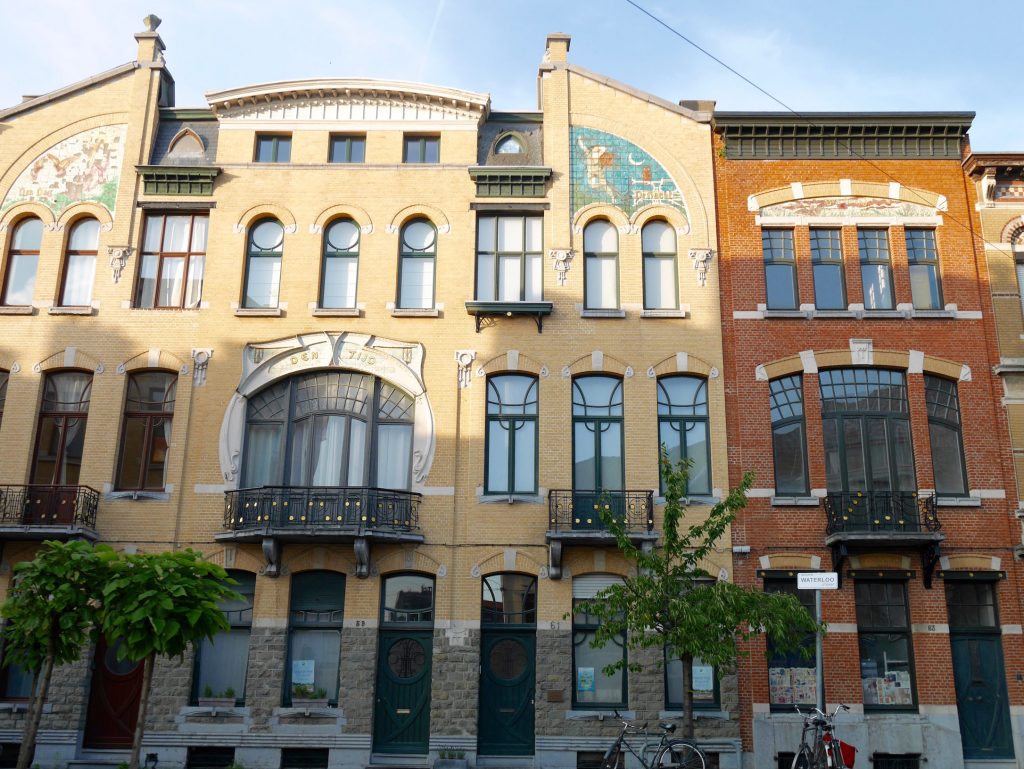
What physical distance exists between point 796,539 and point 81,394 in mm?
15540

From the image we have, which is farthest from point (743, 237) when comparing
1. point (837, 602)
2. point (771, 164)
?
point (837, 602)

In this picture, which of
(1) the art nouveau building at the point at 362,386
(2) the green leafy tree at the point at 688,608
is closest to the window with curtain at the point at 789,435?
(1) the art nouveau building at the point at 362,386

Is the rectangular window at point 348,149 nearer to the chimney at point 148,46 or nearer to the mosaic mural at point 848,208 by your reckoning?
the chimney at point 148,46

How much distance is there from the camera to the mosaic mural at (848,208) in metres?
21.4

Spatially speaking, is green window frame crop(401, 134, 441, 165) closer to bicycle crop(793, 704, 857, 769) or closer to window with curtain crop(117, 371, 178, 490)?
window with curtain crop(117, 371, 178, 490)

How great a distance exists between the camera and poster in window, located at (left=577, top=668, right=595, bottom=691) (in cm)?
1894

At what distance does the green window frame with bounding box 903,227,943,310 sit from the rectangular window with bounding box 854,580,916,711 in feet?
20.7

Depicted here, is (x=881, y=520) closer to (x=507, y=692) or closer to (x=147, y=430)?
(x=507, y=692)

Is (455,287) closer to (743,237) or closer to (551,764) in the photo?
(743,237)

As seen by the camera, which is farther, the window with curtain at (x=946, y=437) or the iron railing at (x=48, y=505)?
the window with curtain at (x=946, y=437)

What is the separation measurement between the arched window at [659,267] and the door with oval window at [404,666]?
25.8ft

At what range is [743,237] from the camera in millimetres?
21281

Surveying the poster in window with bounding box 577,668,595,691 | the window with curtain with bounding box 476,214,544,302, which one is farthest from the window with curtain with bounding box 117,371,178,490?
the poster in window with bounding box 577,668,595,691

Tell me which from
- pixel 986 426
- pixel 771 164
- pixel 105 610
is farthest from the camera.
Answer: pixel 771 164
